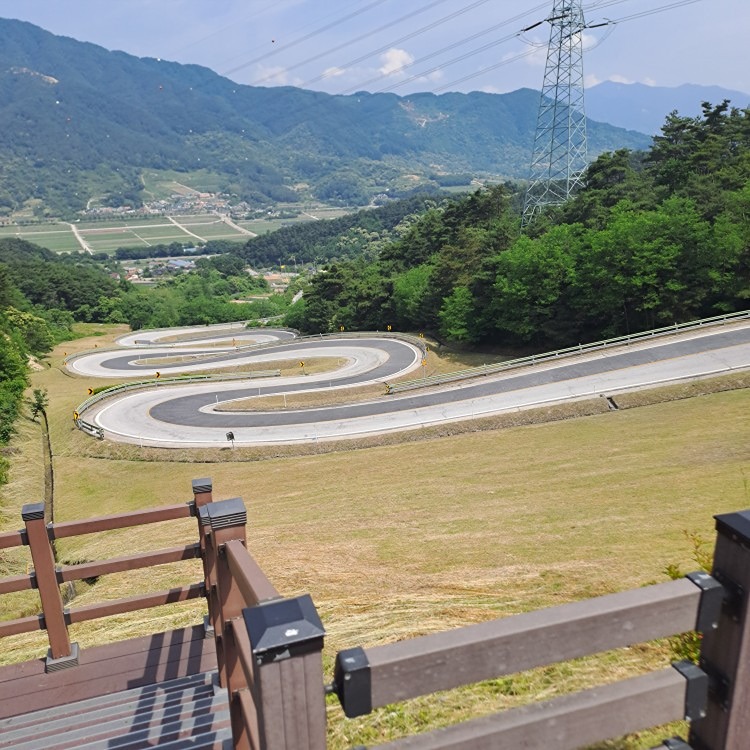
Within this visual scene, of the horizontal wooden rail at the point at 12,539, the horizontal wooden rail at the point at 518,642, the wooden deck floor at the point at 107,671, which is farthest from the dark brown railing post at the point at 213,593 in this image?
the horizontal wooden rail at the point at 518,642

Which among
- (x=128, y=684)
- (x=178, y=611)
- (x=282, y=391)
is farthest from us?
(x=282, y=391)

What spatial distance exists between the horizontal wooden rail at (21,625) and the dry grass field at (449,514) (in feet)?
7.83

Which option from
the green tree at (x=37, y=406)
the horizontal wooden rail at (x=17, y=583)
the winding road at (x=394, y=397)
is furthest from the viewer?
the green tree at (x=37, y=406)

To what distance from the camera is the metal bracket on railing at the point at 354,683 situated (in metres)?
2.31

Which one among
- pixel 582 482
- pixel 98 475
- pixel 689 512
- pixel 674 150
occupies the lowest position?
pixel 98 475

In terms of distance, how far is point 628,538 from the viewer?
10.5m

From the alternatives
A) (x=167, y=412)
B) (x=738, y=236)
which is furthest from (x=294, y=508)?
(x=738, y=236)

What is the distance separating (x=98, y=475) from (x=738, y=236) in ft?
126

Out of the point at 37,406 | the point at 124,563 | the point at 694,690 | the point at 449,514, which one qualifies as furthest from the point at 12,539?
the point at 37,406

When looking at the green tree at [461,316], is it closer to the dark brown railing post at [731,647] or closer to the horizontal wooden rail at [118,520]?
the horizontal wooden rail at [118,520]

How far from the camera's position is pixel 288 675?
2.26 m

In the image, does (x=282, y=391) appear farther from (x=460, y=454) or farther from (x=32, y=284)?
(x=32, y=284)

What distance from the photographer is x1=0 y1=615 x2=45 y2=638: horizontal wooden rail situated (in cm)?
574

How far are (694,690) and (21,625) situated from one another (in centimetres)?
598
